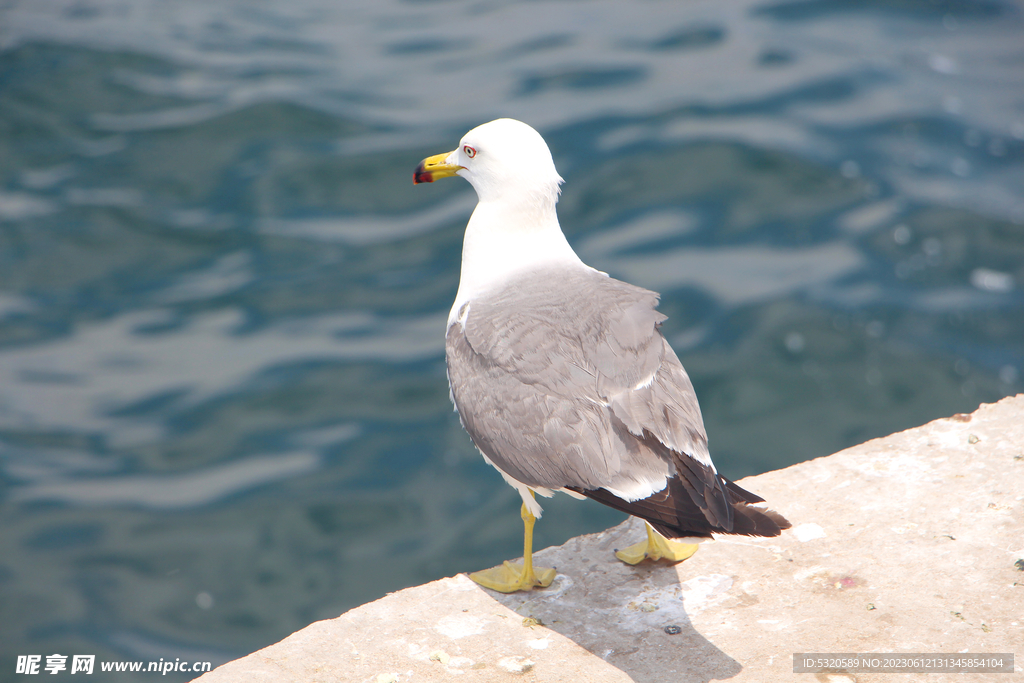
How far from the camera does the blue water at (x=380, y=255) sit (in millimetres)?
7984

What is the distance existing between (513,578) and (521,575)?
2.1 inches

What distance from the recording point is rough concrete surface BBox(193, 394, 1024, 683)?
12.8ft

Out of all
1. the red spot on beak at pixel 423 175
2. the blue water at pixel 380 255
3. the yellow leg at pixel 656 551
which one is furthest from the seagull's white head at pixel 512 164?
the blue water at pixel 380 255

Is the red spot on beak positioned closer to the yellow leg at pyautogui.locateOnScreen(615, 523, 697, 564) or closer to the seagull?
the seagull

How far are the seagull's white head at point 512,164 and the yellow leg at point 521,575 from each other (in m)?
1.68

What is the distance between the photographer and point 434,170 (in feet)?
17.8

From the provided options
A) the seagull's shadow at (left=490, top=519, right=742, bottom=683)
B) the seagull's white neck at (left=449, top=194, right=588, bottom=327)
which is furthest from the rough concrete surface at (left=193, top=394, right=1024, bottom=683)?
the seagull's white neck at (left=449, top=194, right=588, bottom=327)

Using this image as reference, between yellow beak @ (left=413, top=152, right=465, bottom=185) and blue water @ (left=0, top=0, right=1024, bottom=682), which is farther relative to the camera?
blue water @ (left=0, top=0, right=1024, bottom=682)

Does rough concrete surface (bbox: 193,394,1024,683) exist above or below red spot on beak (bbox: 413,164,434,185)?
below

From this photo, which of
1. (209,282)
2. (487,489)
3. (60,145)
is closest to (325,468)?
(487,489)

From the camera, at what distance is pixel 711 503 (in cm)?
347

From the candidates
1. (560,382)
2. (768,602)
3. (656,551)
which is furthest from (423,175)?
(768,602)

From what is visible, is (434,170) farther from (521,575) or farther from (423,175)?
(521,575)

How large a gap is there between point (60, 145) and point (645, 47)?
8276 millimetres
